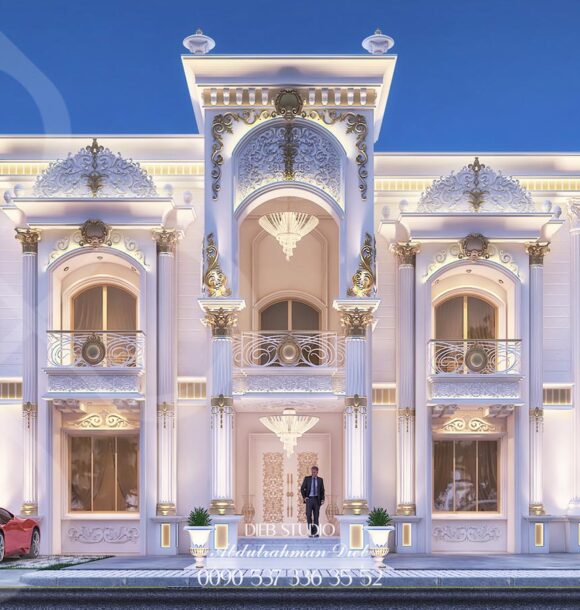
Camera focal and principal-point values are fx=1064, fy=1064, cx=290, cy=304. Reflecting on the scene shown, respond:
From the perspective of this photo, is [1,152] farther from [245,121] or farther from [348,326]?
[348,326]

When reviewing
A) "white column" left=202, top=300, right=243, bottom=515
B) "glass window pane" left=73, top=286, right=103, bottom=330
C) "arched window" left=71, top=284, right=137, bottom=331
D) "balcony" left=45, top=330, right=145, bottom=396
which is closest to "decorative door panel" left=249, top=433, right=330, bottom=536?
"white column" left=202, top=300, right=243, bottom=515

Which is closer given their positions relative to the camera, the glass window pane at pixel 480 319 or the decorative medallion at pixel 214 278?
the decorative medallion at pixel 214 278

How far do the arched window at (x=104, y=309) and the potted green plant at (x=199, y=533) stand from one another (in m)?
5.90

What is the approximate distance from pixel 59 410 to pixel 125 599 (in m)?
10.3

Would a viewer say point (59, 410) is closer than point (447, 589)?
No

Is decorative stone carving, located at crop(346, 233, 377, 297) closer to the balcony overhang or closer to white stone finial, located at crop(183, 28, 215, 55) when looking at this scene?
the balcony overhang

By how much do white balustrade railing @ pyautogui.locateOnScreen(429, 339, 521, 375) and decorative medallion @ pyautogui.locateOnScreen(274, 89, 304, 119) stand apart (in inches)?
245

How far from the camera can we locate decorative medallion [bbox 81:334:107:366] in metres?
24.3

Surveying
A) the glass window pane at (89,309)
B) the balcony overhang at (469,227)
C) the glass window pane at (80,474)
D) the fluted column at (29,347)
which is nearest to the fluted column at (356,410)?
the balcony overhang at (469,227)

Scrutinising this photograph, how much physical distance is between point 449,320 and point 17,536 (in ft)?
37.7

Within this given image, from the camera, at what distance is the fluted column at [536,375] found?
2491 cm

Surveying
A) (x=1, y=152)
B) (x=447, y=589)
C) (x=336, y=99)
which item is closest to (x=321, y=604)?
(x=447, y=589)

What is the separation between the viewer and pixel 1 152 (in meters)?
26.0

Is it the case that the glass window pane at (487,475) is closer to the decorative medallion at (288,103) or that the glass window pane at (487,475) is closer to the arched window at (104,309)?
the arched window at (104,309)
